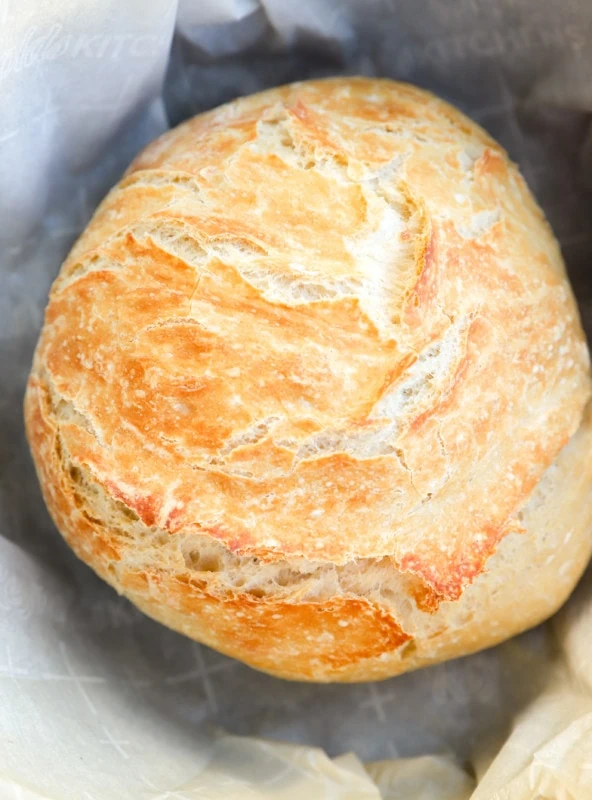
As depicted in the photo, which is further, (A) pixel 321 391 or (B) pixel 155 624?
(B) pixel 155 624

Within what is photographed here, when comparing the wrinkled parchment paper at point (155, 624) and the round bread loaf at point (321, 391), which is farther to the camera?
the wrinkled parchment paper at point (155, 624)

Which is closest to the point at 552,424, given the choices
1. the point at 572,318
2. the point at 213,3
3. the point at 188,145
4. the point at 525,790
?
the point at 572,318

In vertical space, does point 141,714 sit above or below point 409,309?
below

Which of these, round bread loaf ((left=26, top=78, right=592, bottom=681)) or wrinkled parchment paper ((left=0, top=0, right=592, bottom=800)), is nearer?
round bread loaf ((left=26, top=78, right=592, bottom=681))

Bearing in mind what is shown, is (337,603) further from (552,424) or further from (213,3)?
(213,3)
